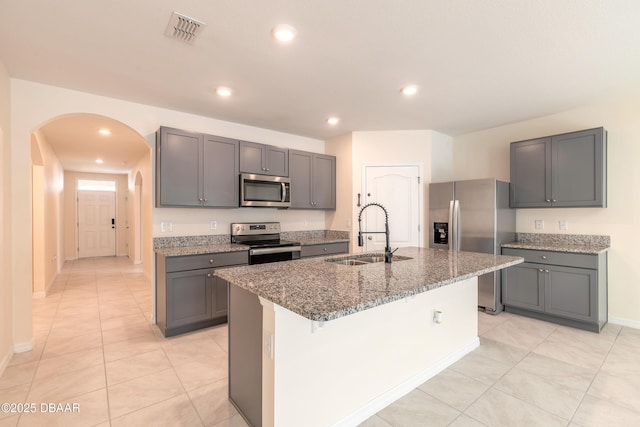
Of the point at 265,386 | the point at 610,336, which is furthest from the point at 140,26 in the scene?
the point at 610,336

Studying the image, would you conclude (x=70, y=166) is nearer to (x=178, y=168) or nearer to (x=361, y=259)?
(x=178, y=168)

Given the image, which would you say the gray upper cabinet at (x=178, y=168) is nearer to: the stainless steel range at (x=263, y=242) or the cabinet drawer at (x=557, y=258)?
the stainless steel range at (x=263, y=242)

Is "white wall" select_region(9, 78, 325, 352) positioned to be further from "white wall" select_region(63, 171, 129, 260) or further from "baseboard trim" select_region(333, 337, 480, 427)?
"white wall" select_region(63, 171, 129, 260)

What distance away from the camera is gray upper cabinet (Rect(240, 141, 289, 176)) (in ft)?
12.6

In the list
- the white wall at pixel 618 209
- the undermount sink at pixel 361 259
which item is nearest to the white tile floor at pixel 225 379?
the white wall at pixel 618 209

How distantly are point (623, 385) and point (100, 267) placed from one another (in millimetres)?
8703

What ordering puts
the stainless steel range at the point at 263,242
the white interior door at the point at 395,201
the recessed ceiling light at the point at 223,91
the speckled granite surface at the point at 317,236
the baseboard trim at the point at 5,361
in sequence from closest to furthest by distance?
the baseboard trim at the point at 5,361, the recessed ceiling light at the point at 223,91, the stainless steel range at the point at 263,242, the speckled granite surface at the point at 317,236, the white interior door at the point at 395,201

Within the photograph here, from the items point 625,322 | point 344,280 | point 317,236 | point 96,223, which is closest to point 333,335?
point 344,280

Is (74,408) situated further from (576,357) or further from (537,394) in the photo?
(576,357)

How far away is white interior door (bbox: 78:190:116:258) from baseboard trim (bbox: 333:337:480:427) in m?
9.37

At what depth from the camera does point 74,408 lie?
1986mm

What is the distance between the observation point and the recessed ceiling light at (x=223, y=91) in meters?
2.96

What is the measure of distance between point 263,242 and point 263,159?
1109mm

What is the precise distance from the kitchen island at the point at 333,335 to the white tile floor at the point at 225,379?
0.20m
